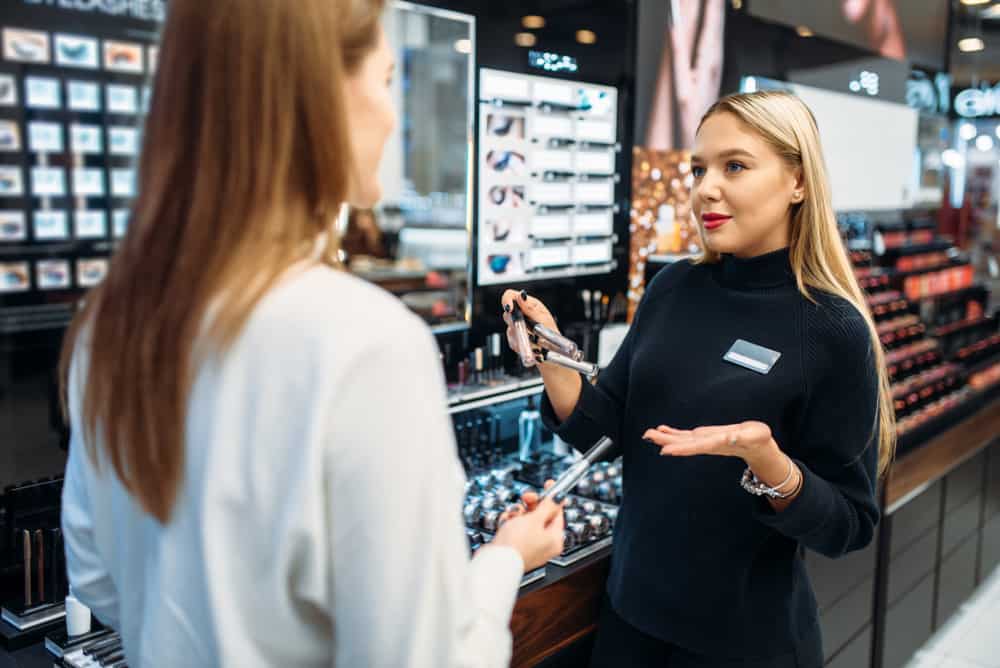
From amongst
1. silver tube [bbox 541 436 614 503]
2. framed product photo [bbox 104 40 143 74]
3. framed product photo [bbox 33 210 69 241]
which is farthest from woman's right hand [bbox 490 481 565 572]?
framed product photo [bbox 33 210 69 241]

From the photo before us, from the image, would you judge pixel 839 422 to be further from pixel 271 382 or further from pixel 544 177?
pixel 544 177

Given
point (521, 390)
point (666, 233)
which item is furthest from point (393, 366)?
point (666, 233)

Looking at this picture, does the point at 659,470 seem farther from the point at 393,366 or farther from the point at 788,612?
the point at 393,366

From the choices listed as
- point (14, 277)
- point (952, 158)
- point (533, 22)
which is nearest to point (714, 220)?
point (533, 22)

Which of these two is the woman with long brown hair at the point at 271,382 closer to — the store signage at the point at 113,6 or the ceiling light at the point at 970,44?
the store signage at the point at 113,6

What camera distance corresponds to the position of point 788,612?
171cm

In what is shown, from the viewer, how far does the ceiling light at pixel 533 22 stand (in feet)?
8.77

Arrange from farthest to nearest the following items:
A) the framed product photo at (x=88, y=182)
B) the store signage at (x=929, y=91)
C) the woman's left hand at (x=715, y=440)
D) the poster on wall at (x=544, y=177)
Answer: the store signage at (x=929, y=91) → the framed product photo at (x=88, y=182) → the poster on wall at (x=544, y=177) → the woman's left hand at (x=715, y=440)

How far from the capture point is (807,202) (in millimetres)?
1685

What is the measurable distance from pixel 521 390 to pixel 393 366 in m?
1.88

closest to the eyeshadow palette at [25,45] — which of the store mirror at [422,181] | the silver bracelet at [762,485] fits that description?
the store mirror at [422,181]

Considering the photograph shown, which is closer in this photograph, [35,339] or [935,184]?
[35,339]

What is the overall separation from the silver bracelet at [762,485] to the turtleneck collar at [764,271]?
371mm

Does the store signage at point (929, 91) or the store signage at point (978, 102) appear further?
the store signage at point (978, 102)
